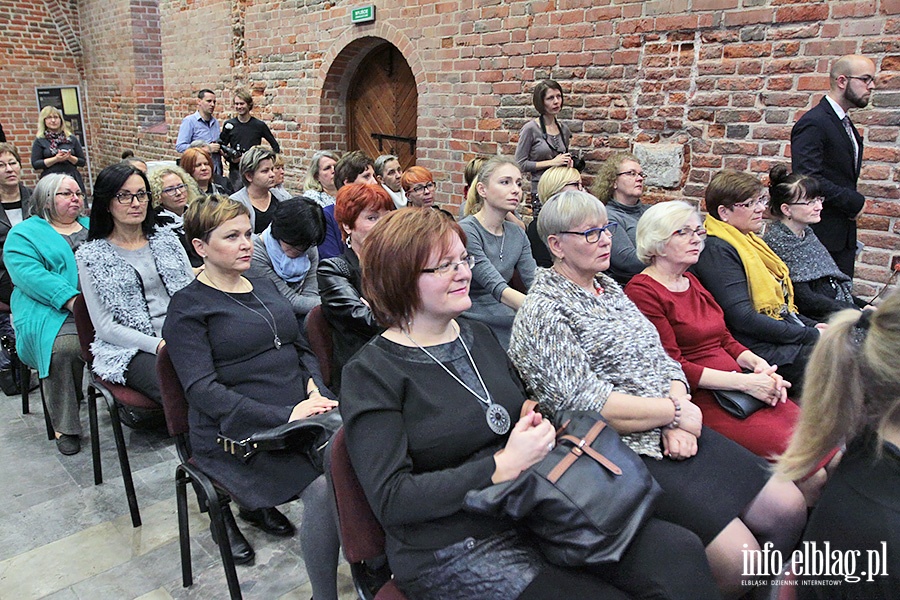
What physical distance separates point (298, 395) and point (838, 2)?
3.71 m

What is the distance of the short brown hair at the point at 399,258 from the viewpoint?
1633mm

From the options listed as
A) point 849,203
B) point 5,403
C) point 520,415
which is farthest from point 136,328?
point 849,203

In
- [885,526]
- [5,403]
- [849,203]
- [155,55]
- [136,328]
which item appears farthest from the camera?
[155,55]

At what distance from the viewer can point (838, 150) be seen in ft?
11.6

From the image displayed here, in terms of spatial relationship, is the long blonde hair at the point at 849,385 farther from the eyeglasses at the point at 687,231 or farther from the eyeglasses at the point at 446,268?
the eyeglasses at the point at 687,231

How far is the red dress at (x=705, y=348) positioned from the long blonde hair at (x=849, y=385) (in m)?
0.90

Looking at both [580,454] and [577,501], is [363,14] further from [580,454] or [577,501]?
[577,501]

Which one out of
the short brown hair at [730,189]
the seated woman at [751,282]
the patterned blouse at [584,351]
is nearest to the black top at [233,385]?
the patterned blouse at [584,351]

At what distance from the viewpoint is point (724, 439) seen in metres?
2.04

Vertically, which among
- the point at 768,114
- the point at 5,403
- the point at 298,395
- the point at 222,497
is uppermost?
the point at 768,114

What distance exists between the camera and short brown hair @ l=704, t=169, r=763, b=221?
9.74 ft

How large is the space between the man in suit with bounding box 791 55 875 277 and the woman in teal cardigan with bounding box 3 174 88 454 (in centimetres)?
408

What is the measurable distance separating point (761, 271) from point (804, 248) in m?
0.50

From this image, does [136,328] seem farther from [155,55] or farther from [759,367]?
[155,55]
